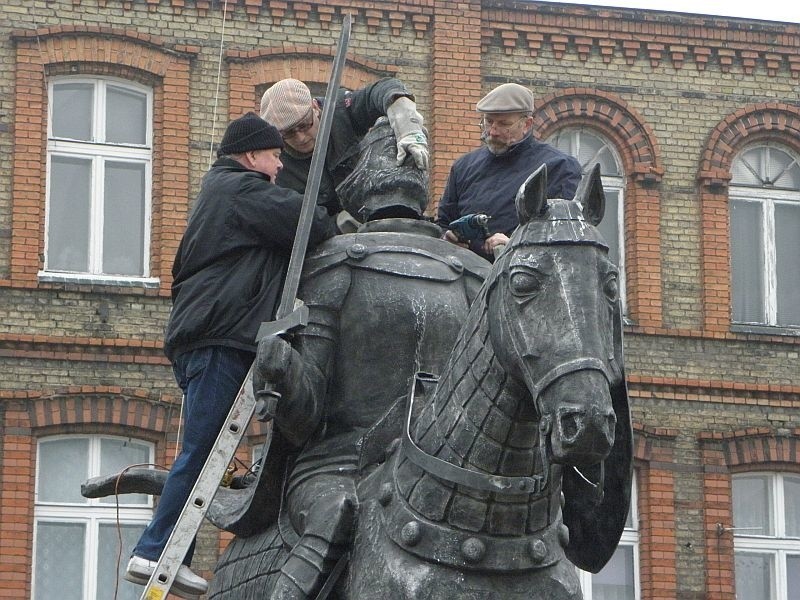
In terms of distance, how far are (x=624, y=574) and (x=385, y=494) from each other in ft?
52.1

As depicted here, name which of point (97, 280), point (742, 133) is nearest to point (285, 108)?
point (97, 280)

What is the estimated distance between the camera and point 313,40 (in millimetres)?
21938

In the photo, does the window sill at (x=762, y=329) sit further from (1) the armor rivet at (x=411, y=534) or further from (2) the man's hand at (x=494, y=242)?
(1) the armor rivet at (x=411, y=534)

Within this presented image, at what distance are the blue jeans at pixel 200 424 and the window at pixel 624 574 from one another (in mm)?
14956

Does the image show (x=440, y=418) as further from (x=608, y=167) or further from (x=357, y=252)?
(x=608, y=167)

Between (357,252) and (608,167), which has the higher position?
(608,167)

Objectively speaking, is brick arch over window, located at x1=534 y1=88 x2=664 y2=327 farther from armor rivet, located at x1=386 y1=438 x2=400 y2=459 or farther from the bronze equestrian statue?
armor rivet, located at x1=386 y1=438 x2=400 y2=459

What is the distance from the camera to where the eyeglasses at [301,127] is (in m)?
7.86

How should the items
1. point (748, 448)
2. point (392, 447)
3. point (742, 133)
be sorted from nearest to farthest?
point (392, 447)
point (748, 448)
point (742, 133)

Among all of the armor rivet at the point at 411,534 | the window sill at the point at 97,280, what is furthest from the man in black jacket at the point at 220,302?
the window sill at the point at 97,280

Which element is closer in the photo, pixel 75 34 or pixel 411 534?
pixel 411 534

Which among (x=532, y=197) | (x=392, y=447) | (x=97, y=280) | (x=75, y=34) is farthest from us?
(x=75, y=34)

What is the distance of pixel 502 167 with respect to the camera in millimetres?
8203

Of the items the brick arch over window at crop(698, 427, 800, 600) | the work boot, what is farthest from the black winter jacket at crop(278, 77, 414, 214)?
the brick arch over window at crop(698, 427, 800, 600)
